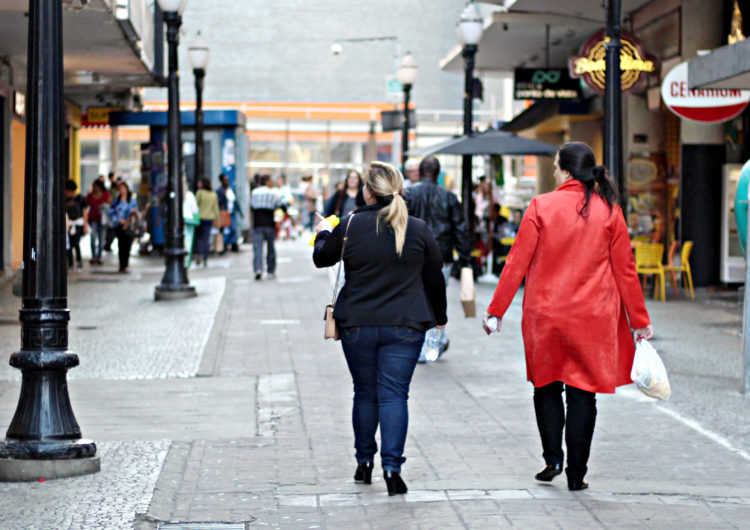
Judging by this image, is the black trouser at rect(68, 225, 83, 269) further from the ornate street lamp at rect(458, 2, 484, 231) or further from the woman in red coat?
→ the woman in red coat

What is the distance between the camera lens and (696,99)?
16.2 meters

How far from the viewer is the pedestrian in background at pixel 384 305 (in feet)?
21.7

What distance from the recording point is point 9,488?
658cm

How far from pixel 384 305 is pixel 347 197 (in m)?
11.8

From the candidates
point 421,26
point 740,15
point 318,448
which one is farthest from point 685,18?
point 421,26

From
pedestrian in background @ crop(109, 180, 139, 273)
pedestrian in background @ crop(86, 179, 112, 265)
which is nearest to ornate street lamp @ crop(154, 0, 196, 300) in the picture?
pedestrian in background @ crop(109, 180, 139, 273)

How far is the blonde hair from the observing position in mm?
6609

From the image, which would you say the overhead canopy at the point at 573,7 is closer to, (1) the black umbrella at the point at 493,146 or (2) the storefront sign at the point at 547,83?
(1) the black umbrella at the point at 493,146

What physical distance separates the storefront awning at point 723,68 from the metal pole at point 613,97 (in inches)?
37.5

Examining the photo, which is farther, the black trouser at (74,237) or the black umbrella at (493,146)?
the black trouser at (74,237)

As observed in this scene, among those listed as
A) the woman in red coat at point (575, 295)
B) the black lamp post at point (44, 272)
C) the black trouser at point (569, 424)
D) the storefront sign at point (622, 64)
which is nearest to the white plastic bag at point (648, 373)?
the woman in red coat at point (575, 295)

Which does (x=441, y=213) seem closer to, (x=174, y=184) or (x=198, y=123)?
(x=174, y=184)

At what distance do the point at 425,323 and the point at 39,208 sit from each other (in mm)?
2089

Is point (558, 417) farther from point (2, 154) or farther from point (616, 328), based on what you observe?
point (2, 154)
